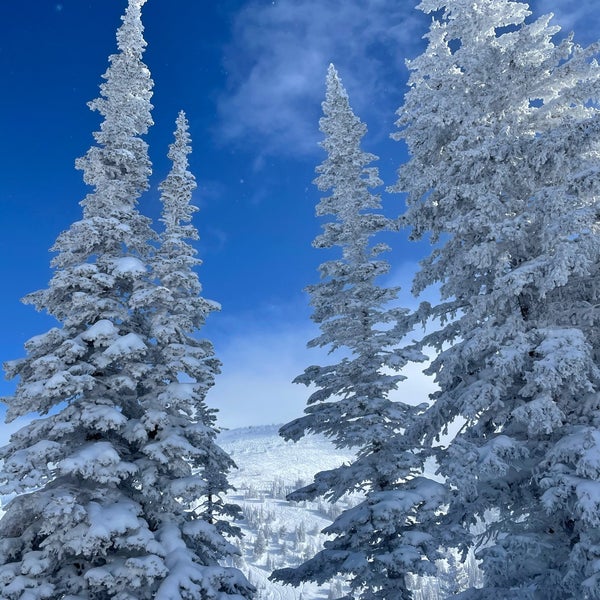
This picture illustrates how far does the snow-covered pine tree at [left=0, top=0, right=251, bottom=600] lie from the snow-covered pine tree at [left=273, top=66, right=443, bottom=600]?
4.27 m

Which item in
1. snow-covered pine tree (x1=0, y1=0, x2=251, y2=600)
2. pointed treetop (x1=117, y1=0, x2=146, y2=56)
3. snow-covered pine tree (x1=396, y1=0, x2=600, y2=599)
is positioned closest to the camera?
snow-covered pine tree (x1=396, y1=0, x2=600, y2=599)

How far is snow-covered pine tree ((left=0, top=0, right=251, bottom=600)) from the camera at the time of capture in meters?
10.4

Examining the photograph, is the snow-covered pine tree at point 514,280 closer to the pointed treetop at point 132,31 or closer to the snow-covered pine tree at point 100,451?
the snow-covered pine tree at point 100,451

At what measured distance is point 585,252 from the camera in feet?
30.8

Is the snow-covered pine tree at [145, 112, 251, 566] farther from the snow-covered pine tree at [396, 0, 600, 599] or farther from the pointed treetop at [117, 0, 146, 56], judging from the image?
the snow-covered pine tree at [396, 0, 600, 599]

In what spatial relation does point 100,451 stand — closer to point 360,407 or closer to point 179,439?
point 179,439

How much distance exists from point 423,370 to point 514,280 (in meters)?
4.24

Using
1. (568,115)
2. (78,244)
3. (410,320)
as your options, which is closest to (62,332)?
(78,244)

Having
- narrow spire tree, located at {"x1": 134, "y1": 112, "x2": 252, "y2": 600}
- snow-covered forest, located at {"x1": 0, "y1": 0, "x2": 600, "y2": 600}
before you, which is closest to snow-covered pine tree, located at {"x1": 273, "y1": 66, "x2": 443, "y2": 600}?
snow-covered forest, located at {"x1": 0, "y1": 0, "x2": 600, "y2": 600}

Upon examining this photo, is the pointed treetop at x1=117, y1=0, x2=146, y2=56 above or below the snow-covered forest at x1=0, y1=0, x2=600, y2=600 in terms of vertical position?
above

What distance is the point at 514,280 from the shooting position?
988 cm

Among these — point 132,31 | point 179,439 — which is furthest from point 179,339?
point 132,31

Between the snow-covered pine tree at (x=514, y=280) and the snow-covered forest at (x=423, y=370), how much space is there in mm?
52

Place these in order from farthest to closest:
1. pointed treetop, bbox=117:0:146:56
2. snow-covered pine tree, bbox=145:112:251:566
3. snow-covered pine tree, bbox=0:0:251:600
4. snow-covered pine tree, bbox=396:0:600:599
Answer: pointed treetop, bbox=117:0:146:56 < snow-covered pine tree, bbox=145:112:251:566 < snow-covered pine tree, bbox=0:0:251:600 < snow-covered pine tree, bbox=396:0:600:599
